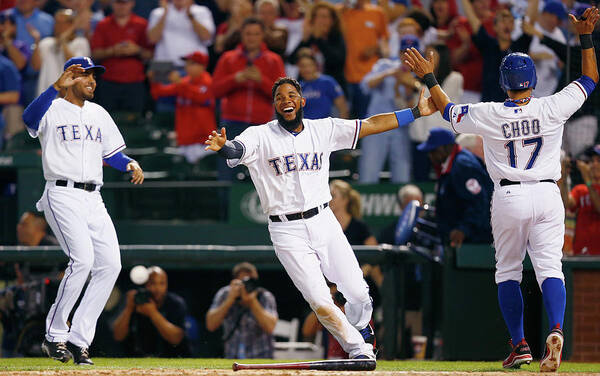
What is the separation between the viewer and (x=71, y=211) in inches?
256

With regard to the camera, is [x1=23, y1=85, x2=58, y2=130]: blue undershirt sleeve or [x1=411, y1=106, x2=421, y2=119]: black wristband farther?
[x1=23, y1=85, x2=58, y2=130]: blue undershirt sleeve

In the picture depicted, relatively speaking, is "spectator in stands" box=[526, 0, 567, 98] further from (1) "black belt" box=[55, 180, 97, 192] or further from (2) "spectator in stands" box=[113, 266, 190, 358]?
(1) "black belt" box=[55, 180, 97, 192]

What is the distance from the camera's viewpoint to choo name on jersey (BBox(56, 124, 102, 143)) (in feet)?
21.6

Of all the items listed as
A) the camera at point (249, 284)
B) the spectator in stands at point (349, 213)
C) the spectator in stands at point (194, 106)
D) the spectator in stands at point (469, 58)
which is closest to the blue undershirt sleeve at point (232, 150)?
the camera at point (249, 284)

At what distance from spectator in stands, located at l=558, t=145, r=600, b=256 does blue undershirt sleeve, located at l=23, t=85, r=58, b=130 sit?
402 centimetres

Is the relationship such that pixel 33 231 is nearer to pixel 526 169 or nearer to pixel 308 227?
pixel 308 227

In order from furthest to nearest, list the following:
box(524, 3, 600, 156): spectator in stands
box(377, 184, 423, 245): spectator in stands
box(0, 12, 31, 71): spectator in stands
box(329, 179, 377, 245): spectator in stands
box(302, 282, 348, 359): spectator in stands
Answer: box(0, 12, 31, 71): spectator in stands < box(377, 184, 423, 245): spectator in stands < box(524, 3, 600, 156): spectator in stands < box(329, 179, 377, 245): spectator in stands < box(302, 282, 348, 359): spectator in stands

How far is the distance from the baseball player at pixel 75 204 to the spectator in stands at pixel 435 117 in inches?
156

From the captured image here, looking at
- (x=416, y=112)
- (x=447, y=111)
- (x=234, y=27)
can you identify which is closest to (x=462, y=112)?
(x=447, y=111)

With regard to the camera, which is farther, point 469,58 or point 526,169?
point 469,58

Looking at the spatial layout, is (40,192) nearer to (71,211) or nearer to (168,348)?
(168,348)

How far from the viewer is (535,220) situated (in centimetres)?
590

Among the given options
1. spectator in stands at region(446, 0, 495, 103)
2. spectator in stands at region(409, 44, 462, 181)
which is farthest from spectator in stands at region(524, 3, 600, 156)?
spectator in stands at region(446, 0, 495, 103)

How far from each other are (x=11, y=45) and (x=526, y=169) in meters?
7.24
